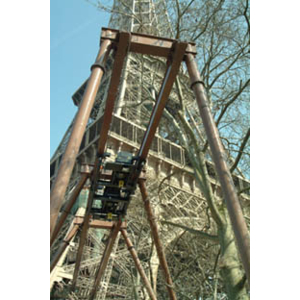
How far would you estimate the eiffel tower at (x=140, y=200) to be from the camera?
1016 cm

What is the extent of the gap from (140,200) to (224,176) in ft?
35.5

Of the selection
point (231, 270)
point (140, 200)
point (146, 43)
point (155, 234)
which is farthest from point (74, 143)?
point (140, 200)

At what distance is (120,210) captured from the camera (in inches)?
337

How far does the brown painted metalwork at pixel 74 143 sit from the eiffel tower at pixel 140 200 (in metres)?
1.82

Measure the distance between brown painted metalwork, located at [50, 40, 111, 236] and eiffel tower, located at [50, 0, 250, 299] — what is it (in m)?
1.82

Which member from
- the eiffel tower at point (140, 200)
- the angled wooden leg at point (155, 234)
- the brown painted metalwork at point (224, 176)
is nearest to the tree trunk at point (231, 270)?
the eiffel tower at point (140, 200)

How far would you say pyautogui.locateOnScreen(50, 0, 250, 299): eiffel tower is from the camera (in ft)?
33.3

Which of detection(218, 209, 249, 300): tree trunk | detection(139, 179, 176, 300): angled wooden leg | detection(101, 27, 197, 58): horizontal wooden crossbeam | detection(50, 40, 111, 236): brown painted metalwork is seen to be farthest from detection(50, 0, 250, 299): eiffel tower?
detection(101, 27, 197, 58): horizontal wooden crossbeam

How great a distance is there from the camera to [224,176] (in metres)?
3.60

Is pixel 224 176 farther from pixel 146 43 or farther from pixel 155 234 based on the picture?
pixel 155 234

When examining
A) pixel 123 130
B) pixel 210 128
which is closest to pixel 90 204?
pixel 210 128

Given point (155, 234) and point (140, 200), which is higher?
point (140, 200)
